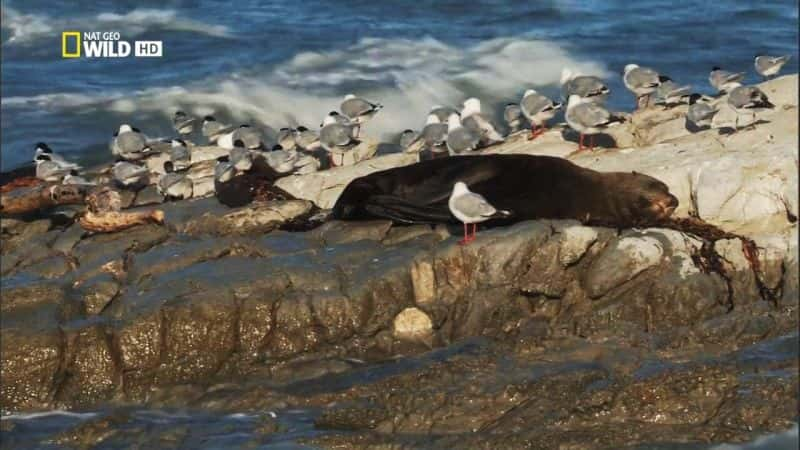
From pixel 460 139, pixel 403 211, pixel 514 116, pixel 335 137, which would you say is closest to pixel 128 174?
pixel 335 137

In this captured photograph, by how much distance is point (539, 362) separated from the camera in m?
11.5

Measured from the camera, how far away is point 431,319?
1265 cm

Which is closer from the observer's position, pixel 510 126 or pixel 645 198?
pixel 645 198

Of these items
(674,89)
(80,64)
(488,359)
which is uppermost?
(674,89)

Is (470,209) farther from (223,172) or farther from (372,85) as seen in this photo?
(372,85)

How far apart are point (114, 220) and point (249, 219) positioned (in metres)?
1.47

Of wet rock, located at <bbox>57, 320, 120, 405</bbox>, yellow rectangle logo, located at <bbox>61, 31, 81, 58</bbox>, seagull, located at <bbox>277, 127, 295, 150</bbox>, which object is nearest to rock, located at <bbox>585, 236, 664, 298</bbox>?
wet rock, located at <bbox>57, 320, 120, 405</bbox>

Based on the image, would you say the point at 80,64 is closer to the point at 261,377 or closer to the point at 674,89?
the point at 674,89

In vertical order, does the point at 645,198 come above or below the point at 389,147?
above

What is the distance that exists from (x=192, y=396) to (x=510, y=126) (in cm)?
717

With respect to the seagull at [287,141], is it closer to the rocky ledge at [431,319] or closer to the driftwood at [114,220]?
the driftwood at [114,220]

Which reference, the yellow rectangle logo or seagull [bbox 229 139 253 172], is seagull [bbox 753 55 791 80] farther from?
the yellow rectangle logo

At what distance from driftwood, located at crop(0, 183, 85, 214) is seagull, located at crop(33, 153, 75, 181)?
25.3 inches

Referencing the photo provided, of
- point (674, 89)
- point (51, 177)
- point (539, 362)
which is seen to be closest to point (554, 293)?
point (539, 362)
